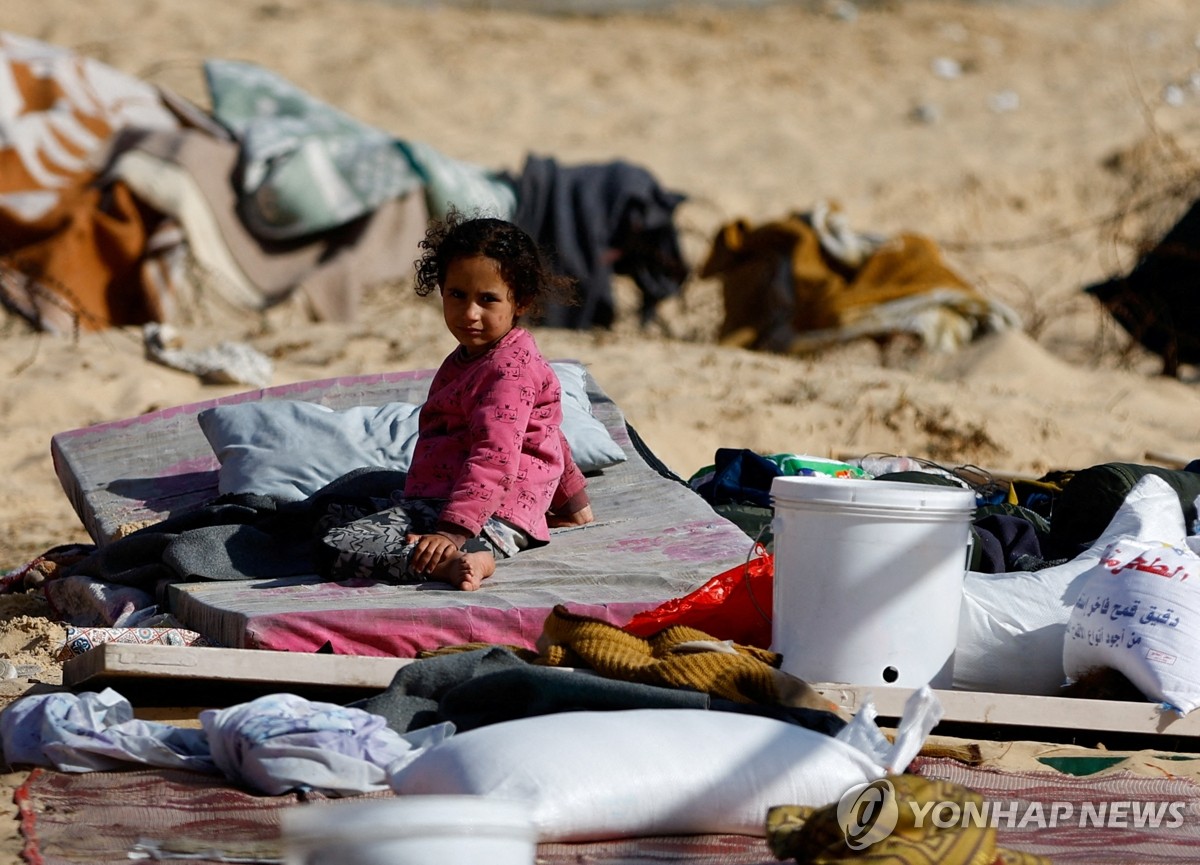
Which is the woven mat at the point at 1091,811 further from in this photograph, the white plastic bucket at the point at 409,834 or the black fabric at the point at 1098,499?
the black fabric at the point at 1098,499

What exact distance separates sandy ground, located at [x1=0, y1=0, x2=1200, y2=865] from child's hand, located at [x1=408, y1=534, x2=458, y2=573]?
891 mm

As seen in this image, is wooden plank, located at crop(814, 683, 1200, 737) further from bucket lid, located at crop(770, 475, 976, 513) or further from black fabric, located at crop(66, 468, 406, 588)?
black fabric, located at crop(66, 468, 406, 588)

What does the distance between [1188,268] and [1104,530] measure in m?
4.54

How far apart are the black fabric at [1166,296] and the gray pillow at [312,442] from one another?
4.47 m

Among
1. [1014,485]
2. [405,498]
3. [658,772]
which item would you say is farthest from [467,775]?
[1014,485]

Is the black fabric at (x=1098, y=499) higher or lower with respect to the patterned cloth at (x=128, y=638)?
higher

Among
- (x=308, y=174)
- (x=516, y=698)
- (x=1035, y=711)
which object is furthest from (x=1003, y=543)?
(x=308, y=174)

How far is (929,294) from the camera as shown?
26.3 ft

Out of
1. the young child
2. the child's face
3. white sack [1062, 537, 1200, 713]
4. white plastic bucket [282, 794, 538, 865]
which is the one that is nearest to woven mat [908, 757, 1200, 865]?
white sack [1062, 537, 1200, 713]

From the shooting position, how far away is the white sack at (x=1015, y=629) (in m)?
3.41

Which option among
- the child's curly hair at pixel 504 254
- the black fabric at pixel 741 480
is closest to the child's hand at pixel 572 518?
the black fabric at pixel 741 480

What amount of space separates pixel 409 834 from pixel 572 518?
2.65 meters

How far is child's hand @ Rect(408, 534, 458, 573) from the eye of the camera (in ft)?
12.2

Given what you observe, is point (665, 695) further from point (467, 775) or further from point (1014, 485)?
point (1014, 485)
